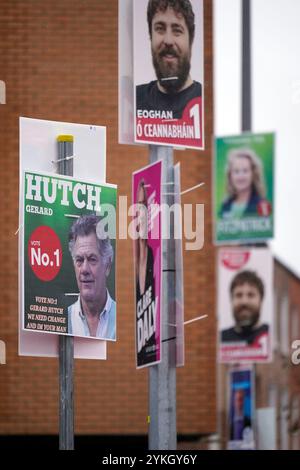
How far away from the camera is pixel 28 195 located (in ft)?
17.2

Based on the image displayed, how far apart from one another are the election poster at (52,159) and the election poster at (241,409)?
287 centimetres

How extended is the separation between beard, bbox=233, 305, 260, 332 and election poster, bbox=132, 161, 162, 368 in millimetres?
3192

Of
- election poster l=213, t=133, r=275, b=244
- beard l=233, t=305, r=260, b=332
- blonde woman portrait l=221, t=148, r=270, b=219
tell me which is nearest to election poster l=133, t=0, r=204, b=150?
election poster l=213, t=133, r=275, b=244

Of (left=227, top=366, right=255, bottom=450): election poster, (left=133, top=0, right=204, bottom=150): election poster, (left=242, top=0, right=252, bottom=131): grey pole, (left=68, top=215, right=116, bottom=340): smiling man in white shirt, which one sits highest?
(left=242, top=0, right=252, bottom=131): grey pole

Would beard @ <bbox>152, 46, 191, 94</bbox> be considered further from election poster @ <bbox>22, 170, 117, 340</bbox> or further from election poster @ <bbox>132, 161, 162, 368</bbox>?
election poster @ <bbox>22, 170, 117, 340</bbox>

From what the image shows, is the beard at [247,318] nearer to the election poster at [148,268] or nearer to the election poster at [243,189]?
the election poster at [243,189]

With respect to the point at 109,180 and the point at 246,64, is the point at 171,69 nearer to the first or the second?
the point at 109,180

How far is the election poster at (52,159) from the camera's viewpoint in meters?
5.22

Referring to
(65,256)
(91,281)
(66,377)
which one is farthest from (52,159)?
(66,377)

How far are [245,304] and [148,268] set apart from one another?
11.2ft

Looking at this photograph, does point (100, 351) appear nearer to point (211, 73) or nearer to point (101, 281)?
point (101, 281)

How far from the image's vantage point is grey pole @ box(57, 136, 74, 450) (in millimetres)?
5262

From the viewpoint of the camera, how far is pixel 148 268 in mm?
5500

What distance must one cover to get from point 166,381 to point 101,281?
0.55 metres
